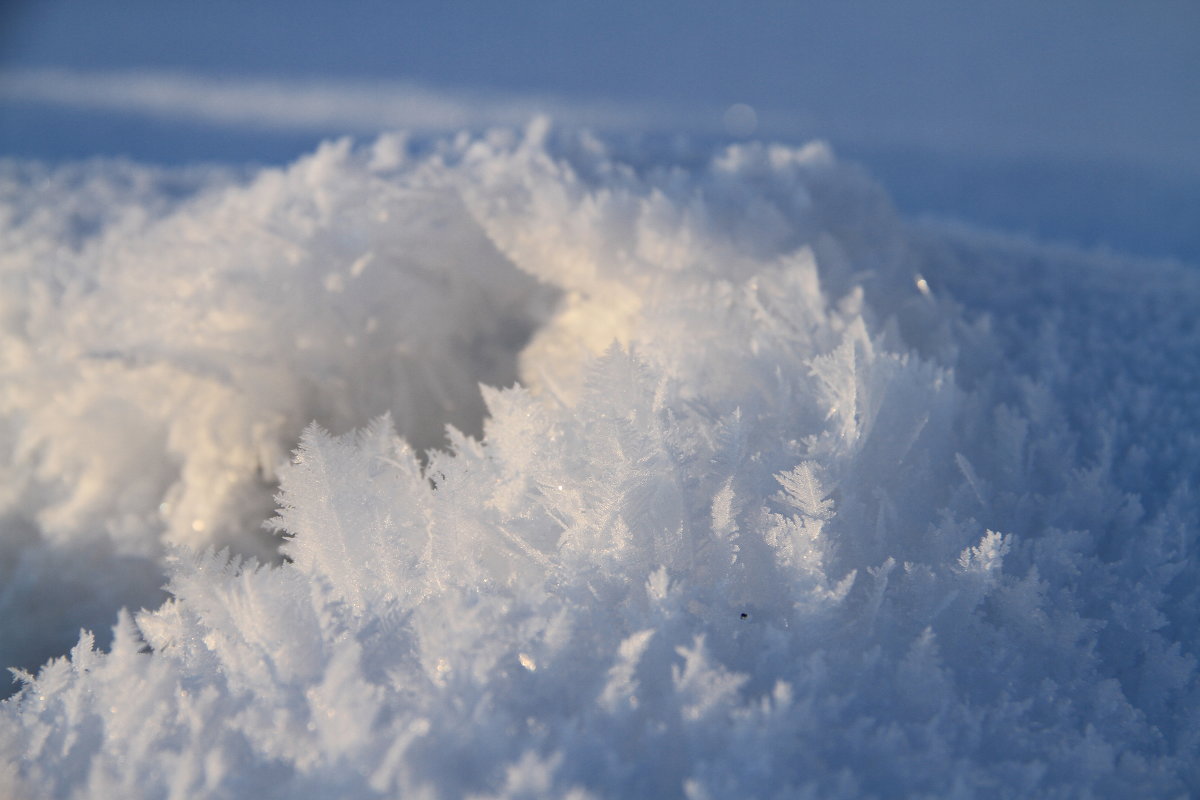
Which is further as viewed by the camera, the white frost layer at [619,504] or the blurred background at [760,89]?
the blurred background at [760,89]

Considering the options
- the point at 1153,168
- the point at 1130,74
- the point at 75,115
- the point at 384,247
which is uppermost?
the point at 1130,74

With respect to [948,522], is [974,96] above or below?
above

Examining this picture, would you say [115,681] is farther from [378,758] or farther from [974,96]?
[974,96]

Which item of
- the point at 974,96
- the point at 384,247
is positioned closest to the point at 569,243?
the point at 384,247

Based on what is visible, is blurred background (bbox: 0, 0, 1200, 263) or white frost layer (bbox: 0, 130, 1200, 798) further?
blurred background (bbox: 0, 0, 1200, 263)
